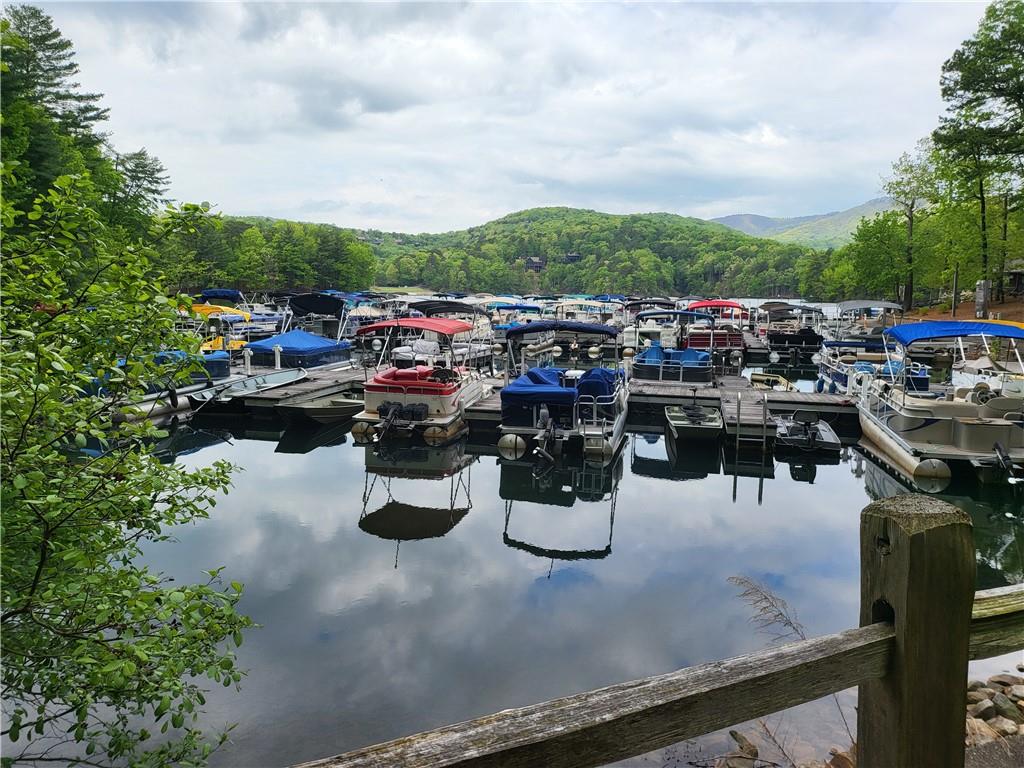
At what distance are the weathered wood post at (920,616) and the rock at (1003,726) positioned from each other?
514 cm

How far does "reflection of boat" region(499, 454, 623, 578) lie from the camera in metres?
11.6

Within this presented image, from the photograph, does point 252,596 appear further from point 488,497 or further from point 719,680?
point 719,680

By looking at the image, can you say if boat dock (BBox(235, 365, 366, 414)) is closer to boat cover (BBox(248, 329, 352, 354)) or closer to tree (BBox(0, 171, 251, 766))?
boat cover (BBox(248, 329, 352, 354))

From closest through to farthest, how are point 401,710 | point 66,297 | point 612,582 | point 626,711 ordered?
point 626,711 → point 66,297 → point 401,710 → point 612,582

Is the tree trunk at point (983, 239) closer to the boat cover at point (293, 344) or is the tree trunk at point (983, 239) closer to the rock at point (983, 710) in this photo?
the boat cover at point (293, 344)

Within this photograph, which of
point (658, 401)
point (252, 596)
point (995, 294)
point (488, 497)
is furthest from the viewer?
point (995, 294)

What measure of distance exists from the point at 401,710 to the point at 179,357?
4945mm

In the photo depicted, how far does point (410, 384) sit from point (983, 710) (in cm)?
1464

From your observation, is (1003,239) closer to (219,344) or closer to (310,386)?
(310,386)

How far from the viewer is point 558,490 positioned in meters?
15.2

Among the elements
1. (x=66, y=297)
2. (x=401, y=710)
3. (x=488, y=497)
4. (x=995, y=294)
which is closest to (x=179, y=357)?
(x=66, y=297)

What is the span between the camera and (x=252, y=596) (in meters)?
9.46

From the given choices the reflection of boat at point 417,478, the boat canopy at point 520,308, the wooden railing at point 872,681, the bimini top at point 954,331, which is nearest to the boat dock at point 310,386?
the reflection of boat at point 417,478

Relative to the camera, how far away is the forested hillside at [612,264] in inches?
5258
